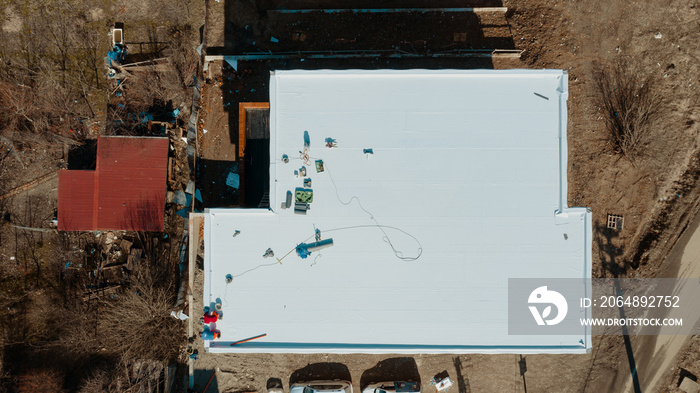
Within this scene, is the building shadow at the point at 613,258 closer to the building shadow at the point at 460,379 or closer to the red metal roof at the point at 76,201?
the building shadow at the point at 460,379

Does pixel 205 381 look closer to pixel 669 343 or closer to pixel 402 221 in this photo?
pixel 402 221

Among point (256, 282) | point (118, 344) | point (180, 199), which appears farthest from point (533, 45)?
point (118, 344)

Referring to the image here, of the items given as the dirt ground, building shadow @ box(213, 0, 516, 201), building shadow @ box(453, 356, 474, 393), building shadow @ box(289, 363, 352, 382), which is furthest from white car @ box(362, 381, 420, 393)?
building shadow @ box(213, 0, 516, 201)

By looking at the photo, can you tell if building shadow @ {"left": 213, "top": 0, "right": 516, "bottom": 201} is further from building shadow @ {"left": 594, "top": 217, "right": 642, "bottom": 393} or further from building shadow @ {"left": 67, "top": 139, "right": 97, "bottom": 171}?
building shadow @ {"left": 594, "top": 217, "right": 642, "bottom": 393}

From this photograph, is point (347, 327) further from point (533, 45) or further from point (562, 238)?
point (533, 45)

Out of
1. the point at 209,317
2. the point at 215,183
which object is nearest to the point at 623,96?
the point at 215,183

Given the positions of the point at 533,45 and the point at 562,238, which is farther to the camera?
the point at 533,45
